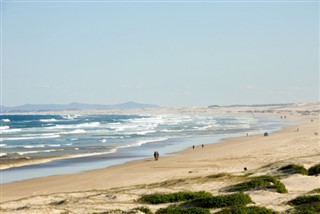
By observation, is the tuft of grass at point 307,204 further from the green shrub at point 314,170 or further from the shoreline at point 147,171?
the shoreline at point 147,171

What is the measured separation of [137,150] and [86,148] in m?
5.61

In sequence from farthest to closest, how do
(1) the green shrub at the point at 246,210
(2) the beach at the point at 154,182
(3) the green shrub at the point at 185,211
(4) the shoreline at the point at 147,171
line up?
(4) the shoreline at the point at 147,171
(2) the beach at the point at 154,182
(3) the green shrub at the point at 185,211
(1) the green shrub at the point at 246,210

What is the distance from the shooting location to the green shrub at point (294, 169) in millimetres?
22703

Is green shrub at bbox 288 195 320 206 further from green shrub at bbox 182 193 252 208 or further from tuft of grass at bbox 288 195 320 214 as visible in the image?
green shrub at bbox 182 193 252 208

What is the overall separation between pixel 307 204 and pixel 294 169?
816cm

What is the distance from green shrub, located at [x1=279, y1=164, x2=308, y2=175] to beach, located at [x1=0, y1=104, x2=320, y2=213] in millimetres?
557

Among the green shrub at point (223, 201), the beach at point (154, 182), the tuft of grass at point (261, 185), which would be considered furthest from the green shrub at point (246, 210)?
the tuft of grass at point (261, 185)

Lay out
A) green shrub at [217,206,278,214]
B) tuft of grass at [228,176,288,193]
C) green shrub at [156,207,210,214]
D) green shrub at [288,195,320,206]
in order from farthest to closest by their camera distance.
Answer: tuft of grass at [228,176,288,193], green shrub at [288,195,320,206], green shrub at [156,207,210,214], green shrub at [217,206,278,214]

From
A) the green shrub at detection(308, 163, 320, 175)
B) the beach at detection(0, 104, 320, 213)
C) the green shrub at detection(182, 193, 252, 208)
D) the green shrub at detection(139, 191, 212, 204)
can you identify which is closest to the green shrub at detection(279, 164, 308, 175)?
the green shrub at detection(308, 163, 320, 175)

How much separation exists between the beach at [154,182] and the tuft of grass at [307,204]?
0.36 m

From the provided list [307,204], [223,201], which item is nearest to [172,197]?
[223,201]

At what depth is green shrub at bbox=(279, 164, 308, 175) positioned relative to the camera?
22703 millimetres

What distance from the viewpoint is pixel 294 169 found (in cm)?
2323

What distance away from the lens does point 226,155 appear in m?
40.0
